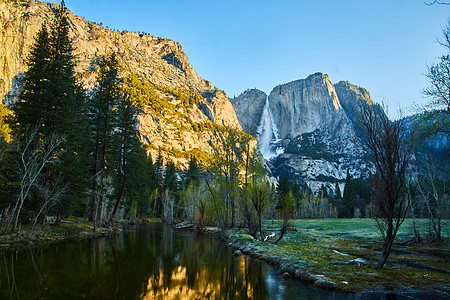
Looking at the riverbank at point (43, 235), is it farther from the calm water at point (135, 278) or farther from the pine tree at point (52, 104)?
the pine tree at point (52, 104)

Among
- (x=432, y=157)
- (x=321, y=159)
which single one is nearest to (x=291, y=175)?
(x=321, y=159)

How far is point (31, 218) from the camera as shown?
927 inches

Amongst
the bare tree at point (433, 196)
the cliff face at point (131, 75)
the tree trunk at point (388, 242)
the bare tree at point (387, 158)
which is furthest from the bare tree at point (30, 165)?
the cliff face at point (131, 75)

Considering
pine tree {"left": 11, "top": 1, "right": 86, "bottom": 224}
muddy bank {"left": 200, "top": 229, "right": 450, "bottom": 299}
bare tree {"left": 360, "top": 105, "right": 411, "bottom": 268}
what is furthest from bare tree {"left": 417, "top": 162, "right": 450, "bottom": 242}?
pine tree {"left": 11, "top": 1, "right": 86, "bottom": 224}

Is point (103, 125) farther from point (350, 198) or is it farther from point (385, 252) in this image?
point (350, 198)

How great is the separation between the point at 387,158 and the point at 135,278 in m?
12.7

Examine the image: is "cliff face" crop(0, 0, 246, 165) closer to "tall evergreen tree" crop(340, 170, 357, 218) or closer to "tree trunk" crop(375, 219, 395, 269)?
"tall evergreen tree" crop(340, 170, 357, 218)

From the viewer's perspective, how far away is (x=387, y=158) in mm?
11766

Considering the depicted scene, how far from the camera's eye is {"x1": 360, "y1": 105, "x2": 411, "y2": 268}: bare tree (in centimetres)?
1161

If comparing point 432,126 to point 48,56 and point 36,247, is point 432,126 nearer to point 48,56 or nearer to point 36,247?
point 36,247

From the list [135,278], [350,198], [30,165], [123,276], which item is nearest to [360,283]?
[135,278]

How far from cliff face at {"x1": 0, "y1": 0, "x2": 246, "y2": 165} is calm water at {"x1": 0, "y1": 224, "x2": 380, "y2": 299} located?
7533 centimetres

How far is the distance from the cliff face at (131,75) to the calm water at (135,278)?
247 ft

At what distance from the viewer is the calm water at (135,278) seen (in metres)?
9.39
